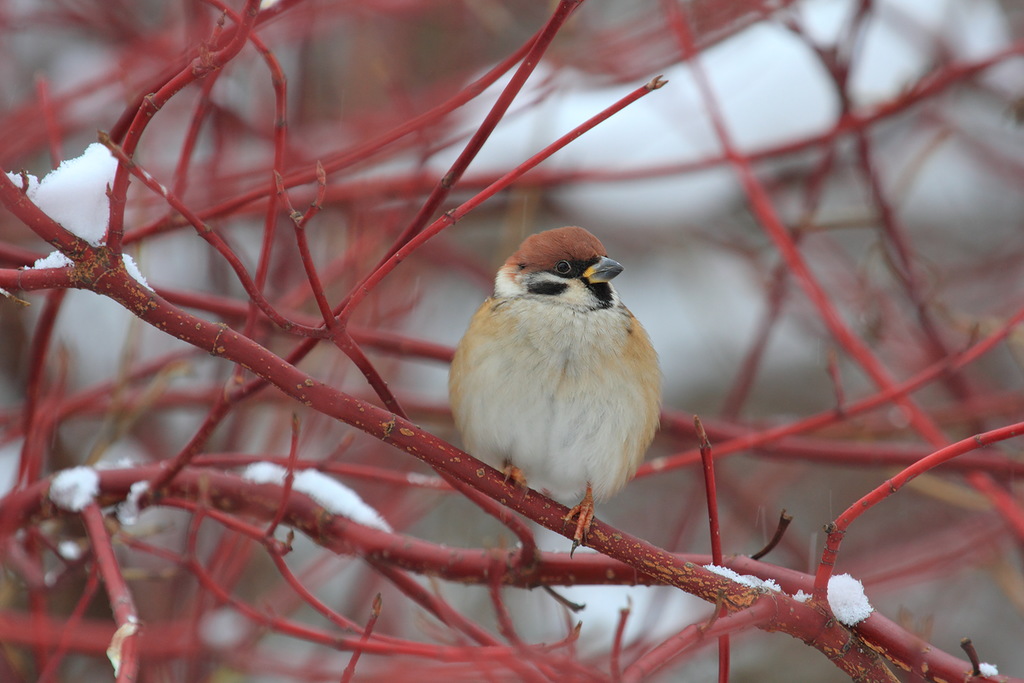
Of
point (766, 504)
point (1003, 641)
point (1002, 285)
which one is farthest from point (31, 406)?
point (1003, 641)

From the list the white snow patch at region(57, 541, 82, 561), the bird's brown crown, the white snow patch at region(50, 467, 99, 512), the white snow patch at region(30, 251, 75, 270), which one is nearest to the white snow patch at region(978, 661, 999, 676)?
the bird's brown crown

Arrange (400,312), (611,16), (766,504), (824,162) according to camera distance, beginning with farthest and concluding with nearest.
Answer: (611,16) < (766,504) < (824,162) < (400,312)

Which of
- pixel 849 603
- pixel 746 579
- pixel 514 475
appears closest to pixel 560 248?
pixel 514 475

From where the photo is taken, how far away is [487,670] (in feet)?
5.50

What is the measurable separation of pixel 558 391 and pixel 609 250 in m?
3.71

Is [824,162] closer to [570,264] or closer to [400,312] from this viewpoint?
[570,264]

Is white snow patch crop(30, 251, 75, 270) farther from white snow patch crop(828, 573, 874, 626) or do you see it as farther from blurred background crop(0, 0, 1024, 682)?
white snow patch crop(828, 573, 874, 626)

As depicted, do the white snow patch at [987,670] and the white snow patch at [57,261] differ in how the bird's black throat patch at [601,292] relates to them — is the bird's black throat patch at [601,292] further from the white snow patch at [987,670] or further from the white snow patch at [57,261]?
the white snow patch at [57,261]

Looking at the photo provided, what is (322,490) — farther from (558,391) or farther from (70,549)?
(70,549)

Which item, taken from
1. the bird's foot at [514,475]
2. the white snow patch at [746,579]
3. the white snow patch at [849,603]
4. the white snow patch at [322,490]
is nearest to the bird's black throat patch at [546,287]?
the bird's foot at [514,475]

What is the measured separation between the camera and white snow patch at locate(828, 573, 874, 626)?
1.85 metres

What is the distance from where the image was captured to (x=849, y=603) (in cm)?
186

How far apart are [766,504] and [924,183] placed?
9.37 feet

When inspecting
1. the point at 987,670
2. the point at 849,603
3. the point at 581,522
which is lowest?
the point at 987,670
